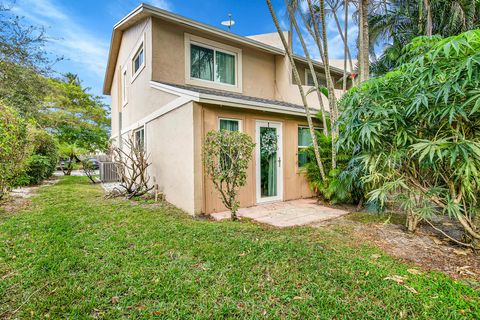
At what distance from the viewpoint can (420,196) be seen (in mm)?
4090

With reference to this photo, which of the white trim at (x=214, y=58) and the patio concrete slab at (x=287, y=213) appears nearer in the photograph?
the patio concrete slab at (x=287, y=213)

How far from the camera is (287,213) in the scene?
596 cm

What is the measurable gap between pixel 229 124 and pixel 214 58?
4.07m

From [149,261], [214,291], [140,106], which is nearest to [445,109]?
[214,291]

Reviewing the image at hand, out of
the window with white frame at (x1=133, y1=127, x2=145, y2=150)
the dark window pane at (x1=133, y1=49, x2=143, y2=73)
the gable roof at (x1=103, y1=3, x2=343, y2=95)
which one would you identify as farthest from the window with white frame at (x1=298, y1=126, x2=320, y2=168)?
the dark window pane at (x1=133, y1=49, x2=143, y2=73)

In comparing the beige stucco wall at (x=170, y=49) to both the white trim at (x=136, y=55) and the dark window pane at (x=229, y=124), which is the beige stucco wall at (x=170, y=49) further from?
the dark window pane at (x=229, y=124)

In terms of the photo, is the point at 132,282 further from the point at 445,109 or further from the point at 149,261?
the point at 445,109

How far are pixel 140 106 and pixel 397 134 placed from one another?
28.6 feet

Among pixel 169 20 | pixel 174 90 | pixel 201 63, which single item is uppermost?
pixel 169 20

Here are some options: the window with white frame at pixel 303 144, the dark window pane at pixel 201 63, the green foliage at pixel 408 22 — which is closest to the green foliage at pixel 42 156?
the dark window pane at pixel 201 63

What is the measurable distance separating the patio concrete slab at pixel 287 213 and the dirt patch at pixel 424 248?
63 centimetres

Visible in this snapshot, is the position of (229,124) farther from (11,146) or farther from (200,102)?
(11,146)

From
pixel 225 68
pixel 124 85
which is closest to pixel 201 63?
pixel 225 68

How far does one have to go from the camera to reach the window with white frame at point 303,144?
26.0 feet
